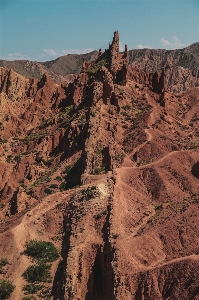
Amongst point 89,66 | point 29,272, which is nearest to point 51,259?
point 29,272

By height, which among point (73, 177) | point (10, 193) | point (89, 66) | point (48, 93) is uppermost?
point (89, 66)

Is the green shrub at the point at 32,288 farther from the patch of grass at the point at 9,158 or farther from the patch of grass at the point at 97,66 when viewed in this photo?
the patch of grass at the point at 97,66

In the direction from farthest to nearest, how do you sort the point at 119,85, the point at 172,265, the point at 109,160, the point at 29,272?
the point at 119,85, the point at 109,160, the point at 29,272, the point at 172,265

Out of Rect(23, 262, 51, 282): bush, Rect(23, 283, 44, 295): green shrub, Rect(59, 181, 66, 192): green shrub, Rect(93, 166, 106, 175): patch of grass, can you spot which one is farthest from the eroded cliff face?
Rect(23, 262, 51, 282): bush

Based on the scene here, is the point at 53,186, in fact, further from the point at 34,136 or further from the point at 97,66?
the point at 97,66

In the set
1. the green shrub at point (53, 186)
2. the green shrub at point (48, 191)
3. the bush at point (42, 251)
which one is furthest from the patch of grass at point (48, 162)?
the bush at point (42, 251)

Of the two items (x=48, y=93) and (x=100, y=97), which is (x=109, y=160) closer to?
(x=100, y=97)
